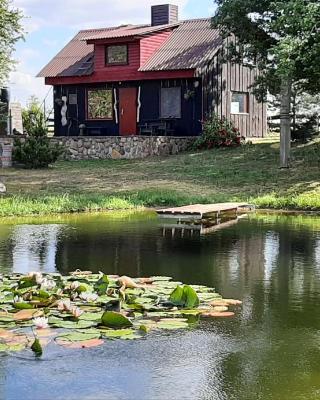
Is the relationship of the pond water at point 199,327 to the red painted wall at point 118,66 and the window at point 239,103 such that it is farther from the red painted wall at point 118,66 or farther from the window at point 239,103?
the window at point 239,103

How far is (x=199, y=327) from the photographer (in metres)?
6.76

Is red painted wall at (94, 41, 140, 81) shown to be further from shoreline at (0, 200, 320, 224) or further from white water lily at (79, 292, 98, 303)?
white water lily at (79, 292, 98, 303)

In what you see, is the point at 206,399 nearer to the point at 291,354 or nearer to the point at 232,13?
the point at 291,354

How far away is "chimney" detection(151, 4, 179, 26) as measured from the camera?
30.5 meters

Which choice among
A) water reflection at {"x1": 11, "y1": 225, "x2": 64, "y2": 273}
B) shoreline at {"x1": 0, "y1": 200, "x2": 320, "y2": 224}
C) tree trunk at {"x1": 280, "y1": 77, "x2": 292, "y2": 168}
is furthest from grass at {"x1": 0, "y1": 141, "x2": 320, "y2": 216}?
water reflection at {"x1": 11, "y1": 225, "x2": 64, "y2": 273}

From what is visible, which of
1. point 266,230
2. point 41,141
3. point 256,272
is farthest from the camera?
point 41,141

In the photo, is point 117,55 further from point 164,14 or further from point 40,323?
point 40,323

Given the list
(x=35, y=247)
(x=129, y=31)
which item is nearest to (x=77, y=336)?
(x=35, y=247)

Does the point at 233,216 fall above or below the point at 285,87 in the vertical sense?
below

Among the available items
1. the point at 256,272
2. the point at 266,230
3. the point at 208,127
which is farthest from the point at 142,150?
the point at 256,272

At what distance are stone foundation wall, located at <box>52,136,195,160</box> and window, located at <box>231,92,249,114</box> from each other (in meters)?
3.35

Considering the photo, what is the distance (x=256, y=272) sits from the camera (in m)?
9.48

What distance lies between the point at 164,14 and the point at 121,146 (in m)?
7.49

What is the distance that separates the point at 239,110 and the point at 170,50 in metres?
3.51
